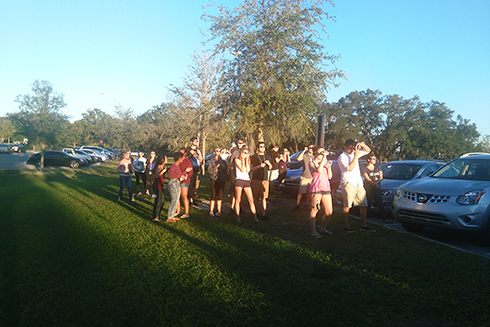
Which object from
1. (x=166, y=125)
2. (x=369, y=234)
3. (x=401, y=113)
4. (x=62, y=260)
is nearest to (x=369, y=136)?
(x=401, y=113)

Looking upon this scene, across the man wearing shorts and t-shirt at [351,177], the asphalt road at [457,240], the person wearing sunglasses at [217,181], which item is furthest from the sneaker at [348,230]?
the person wearing sunglasses at [217,181]

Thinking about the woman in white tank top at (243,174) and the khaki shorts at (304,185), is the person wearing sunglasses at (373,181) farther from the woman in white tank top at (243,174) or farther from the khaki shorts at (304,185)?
the woman in white tank top at (243,174)

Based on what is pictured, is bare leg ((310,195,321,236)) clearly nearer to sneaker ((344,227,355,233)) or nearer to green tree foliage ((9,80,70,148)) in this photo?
sneaker ((344,227,355,233))

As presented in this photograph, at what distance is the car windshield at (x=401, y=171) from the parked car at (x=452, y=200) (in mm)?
2068

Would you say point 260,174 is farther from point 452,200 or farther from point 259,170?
point 452,200

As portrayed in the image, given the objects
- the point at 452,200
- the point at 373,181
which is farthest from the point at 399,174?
the point at 452,200

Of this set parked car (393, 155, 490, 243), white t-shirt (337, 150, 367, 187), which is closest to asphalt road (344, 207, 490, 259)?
parked car (393, 155, 490, 243)

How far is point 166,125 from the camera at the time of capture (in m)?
30.9

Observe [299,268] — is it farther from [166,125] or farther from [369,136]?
[369,136]

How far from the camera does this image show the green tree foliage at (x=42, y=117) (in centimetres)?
2717

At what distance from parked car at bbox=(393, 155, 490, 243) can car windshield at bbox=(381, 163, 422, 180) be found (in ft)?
6.78

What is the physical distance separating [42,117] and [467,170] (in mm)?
28714

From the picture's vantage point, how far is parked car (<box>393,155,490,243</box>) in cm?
612

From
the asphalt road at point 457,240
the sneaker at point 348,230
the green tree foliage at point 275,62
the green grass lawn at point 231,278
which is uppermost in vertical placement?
the green tree foliage at point 275,62
